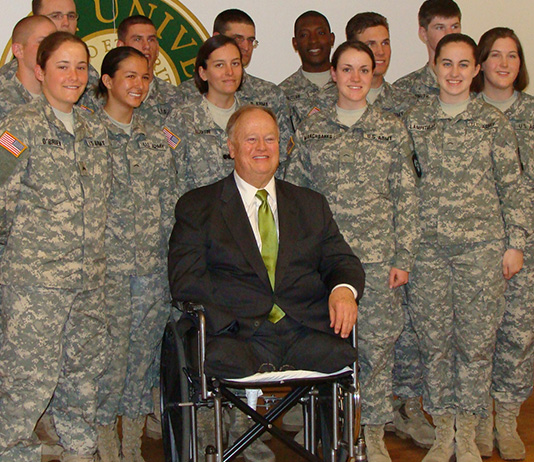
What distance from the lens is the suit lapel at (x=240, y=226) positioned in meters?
3.06

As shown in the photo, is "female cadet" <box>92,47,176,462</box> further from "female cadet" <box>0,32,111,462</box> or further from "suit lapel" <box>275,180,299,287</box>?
"suit lapel" <box>275,180,299,287</box>

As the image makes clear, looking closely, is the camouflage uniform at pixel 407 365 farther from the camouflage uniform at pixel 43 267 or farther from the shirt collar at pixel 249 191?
the camouflage uniform at pixel 43 267

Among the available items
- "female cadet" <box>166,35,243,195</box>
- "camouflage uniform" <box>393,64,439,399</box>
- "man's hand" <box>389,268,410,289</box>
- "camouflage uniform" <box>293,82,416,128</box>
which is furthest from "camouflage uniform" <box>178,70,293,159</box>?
"camouflage uniform" <box>393,64,439,399</box>

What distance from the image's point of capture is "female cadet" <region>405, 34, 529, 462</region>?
12.0ft

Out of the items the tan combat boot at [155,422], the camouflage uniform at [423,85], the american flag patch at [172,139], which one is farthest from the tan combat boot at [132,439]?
the camouflage uniform at [423,85]

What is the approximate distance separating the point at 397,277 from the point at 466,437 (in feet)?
2.58

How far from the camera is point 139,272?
3568 mm

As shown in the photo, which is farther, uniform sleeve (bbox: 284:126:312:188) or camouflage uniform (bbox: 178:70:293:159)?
camouflage uniform (bbox: 178:70:293:159)

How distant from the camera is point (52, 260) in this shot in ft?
10.2

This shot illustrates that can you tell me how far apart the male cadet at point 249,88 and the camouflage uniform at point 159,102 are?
7 centimetres

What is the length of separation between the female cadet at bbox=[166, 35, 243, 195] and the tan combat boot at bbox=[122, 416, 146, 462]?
1.06 meters

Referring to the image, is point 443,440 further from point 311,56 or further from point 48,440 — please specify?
point 311,56

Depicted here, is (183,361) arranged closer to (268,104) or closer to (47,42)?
(47,42)

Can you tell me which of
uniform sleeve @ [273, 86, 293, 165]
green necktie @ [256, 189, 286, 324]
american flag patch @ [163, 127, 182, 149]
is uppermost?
uniform sleeve @ [273, 86, 293, 165]
